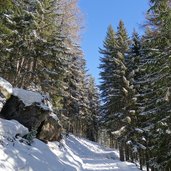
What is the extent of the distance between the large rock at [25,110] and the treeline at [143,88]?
6558mm

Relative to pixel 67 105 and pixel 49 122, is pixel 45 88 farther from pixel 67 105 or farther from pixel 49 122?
pixel 67 105

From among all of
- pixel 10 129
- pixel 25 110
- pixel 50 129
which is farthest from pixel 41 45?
pixel 10 129

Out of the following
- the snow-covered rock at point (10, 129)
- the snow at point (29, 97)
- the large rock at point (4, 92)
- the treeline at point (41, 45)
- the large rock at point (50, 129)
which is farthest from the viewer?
the treeline at point (41, 45)

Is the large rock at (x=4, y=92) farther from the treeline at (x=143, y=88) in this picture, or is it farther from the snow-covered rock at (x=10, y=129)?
the treeline at (x=143, y=88)

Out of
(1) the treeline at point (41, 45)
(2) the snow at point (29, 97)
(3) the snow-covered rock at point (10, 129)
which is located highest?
(1) the treeline at point (41, 45)

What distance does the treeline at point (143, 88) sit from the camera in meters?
17.1

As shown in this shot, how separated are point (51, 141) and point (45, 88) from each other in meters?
9.95

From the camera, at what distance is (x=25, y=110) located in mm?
17562

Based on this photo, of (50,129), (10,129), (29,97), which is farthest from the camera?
(50,129)

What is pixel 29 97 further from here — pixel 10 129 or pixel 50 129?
pixel 10 129

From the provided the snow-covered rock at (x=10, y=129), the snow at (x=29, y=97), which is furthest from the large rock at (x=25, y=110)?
the snow-covered rock at (x=10, y=129)

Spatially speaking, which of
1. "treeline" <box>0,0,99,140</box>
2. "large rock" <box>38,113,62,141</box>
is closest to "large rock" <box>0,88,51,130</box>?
"large rock" <box>38,113,62,141</box>

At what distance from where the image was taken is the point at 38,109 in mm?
17969

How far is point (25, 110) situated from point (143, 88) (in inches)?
572
